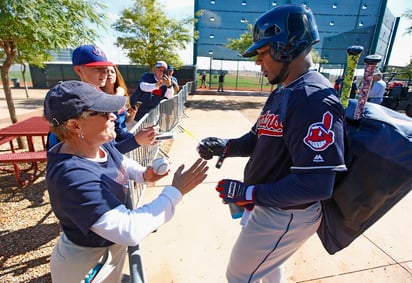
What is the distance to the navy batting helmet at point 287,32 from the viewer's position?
4.78ft

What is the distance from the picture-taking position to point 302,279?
8.21 ft

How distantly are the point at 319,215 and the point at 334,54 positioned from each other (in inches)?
1070

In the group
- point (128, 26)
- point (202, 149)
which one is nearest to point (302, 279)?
point (202, 149)

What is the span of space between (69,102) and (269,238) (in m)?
1.50

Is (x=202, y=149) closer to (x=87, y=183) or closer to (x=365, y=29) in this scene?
(x=87, y=183)

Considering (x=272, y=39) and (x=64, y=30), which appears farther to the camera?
(x=64, y=30)

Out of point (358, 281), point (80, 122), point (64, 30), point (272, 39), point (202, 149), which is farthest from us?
point (64, 30)

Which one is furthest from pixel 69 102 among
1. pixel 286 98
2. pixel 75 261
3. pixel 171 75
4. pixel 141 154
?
pixel 171 75

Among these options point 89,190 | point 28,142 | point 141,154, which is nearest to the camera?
point 89,190

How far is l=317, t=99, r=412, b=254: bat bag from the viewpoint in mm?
1267

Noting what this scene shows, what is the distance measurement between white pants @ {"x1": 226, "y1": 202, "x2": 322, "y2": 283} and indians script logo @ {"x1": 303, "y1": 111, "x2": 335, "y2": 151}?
570 millimetres

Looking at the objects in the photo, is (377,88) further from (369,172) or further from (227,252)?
(369,172)

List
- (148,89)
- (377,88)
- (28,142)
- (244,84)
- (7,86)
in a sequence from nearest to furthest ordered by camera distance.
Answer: (28,142)
(148,89)
(7,86)
(377,88)
(244,84)

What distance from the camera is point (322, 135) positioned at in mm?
1232
